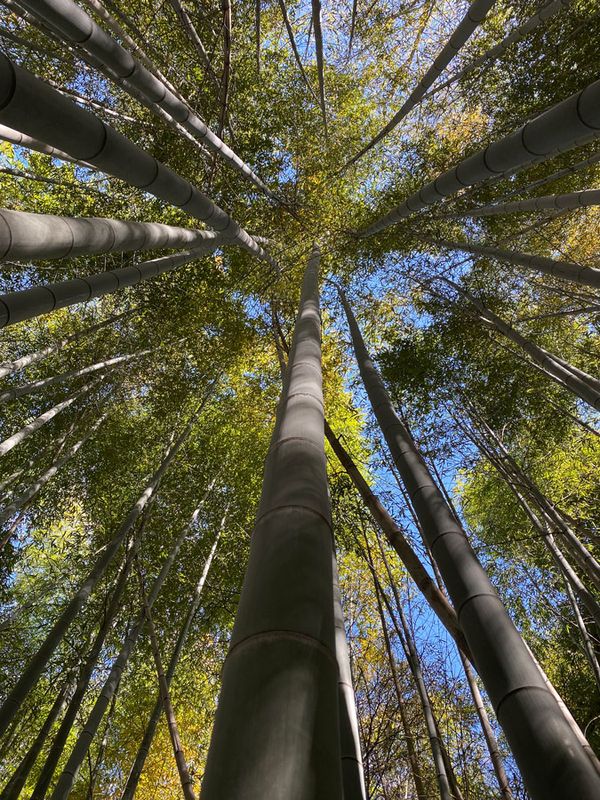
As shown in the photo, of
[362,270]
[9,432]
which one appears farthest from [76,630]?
[362,270]

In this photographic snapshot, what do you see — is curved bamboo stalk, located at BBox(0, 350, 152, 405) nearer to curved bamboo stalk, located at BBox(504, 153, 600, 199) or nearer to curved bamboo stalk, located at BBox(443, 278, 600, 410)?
curved bamboo stalk, located at BBox(443, 278, 600, 410)

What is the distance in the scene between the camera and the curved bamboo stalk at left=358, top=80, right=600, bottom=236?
2066mm

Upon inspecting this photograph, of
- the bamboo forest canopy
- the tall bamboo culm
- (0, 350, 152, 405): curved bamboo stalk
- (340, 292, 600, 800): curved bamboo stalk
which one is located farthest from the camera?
(0, 350, 152, 405): curved bamboo stalk

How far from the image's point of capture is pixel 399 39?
23.0 ft

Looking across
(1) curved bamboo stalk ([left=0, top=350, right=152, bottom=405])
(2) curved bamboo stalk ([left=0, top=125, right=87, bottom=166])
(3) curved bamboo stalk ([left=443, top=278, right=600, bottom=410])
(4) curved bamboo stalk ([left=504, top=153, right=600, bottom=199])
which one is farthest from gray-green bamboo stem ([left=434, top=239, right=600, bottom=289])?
(1) curved bamboo stalk ([left=0, top=350, right=152, bottom=405])

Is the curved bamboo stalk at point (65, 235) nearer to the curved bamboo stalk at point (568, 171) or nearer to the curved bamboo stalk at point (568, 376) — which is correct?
the curved bamboo stalk at point (568, 376)

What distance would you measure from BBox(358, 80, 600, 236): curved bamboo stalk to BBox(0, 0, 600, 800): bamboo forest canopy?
27mm

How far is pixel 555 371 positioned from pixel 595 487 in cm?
272

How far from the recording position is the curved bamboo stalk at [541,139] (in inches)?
81.4

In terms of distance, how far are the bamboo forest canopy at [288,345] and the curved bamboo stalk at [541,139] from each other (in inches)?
1.1

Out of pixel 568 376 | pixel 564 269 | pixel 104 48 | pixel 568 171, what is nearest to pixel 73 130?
pixel 104 48

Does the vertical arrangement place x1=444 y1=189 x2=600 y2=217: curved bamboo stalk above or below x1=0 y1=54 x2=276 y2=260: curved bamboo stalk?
above

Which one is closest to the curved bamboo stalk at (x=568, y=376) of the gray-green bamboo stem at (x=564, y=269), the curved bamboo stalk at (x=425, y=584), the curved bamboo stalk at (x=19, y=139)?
the gray-green bamboo stem at (x=564, y=269)

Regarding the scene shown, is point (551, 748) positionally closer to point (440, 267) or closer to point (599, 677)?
point (599, 677)
